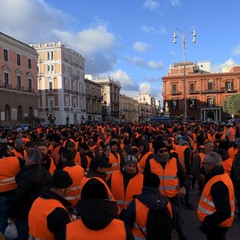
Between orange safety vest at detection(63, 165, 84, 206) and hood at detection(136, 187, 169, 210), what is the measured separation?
1.39 m

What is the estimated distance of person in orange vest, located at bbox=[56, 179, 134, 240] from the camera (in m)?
2.43

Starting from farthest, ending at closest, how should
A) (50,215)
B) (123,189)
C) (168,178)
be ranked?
1. (168,178)
2. (123,189)
3. (50,215)

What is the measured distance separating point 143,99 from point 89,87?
370 ft

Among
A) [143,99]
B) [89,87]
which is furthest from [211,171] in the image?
[143,99]

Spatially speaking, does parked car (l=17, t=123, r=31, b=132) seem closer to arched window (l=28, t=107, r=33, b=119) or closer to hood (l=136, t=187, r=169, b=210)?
hood (l=136, t=187, r=169, b=210)

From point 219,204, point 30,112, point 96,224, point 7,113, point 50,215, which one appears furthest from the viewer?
point 30,112

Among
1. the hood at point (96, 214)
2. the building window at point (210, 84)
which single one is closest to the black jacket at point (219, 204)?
the hood at point (96, 214)

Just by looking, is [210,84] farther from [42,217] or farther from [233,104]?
[42,217]

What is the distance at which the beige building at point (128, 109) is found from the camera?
115125 mm

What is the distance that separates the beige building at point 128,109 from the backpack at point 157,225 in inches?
3877

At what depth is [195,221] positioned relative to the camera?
21.9 ft

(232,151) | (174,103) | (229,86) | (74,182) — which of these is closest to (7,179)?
(74,182)

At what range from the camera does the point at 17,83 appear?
48250mm

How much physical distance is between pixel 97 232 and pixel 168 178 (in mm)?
2754
